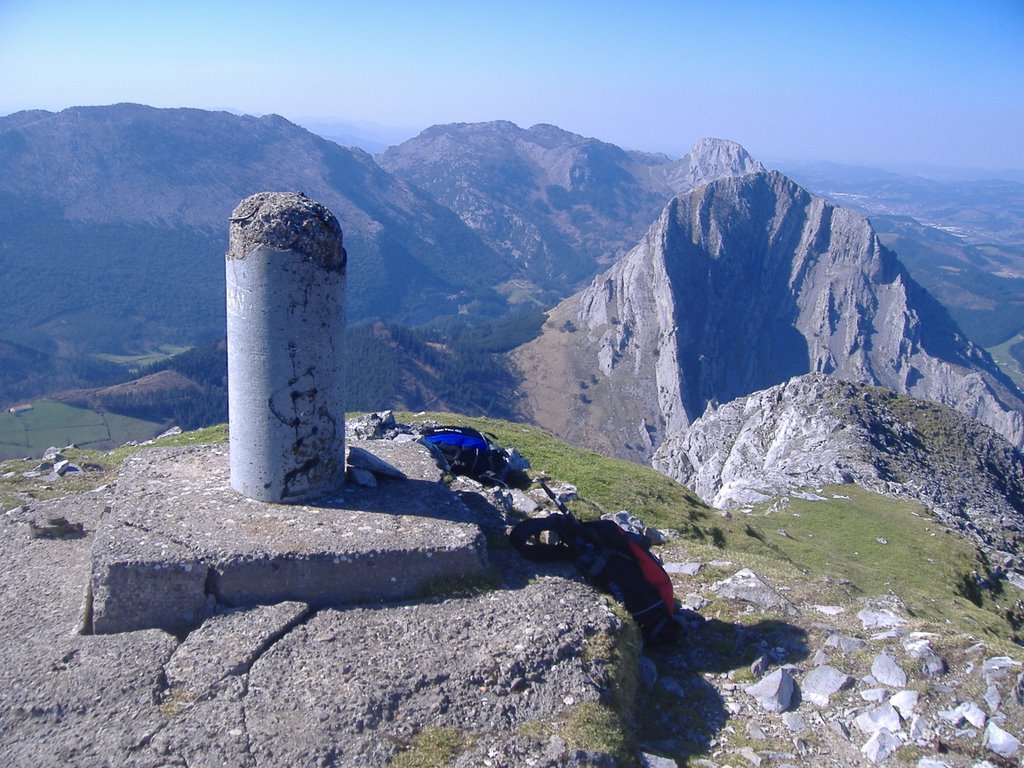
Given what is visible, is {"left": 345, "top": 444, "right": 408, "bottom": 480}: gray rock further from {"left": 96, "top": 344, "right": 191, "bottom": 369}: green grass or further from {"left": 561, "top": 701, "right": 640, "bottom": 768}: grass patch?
{"left": 96, "top": 344, "right": 191, "bottom": 369}: green grass

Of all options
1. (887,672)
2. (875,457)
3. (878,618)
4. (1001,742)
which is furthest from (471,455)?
(875,457)

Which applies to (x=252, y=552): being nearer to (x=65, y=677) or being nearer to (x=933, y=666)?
(x=65, y=677)

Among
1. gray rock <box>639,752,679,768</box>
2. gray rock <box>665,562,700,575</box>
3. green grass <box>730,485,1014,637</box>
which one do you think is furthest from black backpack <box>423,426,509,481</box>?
gray rock <box>639,752,679,768</box>

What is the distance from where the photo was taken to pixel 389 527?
9.77 meters

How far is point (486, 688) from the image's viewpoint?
7742mm

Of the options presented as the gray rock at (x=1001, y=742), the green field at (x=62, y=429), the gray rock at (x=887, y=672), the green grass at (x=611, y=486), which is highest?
the gray rock at (x=1001, y=742)

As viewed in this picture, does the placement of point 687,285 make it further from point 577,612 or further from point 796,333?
point 577,612

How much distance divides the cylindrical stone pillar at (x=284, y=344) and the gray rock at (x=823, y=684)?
267 inches

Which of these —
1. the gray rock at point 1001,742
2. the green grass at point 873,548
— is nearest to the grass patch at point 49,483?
the gray rock at point 1001,742

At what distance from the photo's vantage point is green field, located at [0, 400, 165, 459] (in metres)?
100

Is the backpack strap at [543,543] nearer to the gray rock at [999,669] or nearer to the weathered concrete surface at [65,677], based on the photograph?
the weathered concrete surface at [65,677]

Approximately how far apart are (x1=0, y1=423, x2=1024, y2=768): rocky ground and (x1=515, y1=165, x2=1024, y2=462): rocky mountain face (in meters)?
136

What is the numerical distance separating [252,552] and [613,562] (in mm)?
4750

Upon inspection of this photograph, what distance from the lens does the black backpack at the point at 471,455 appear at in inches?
582
